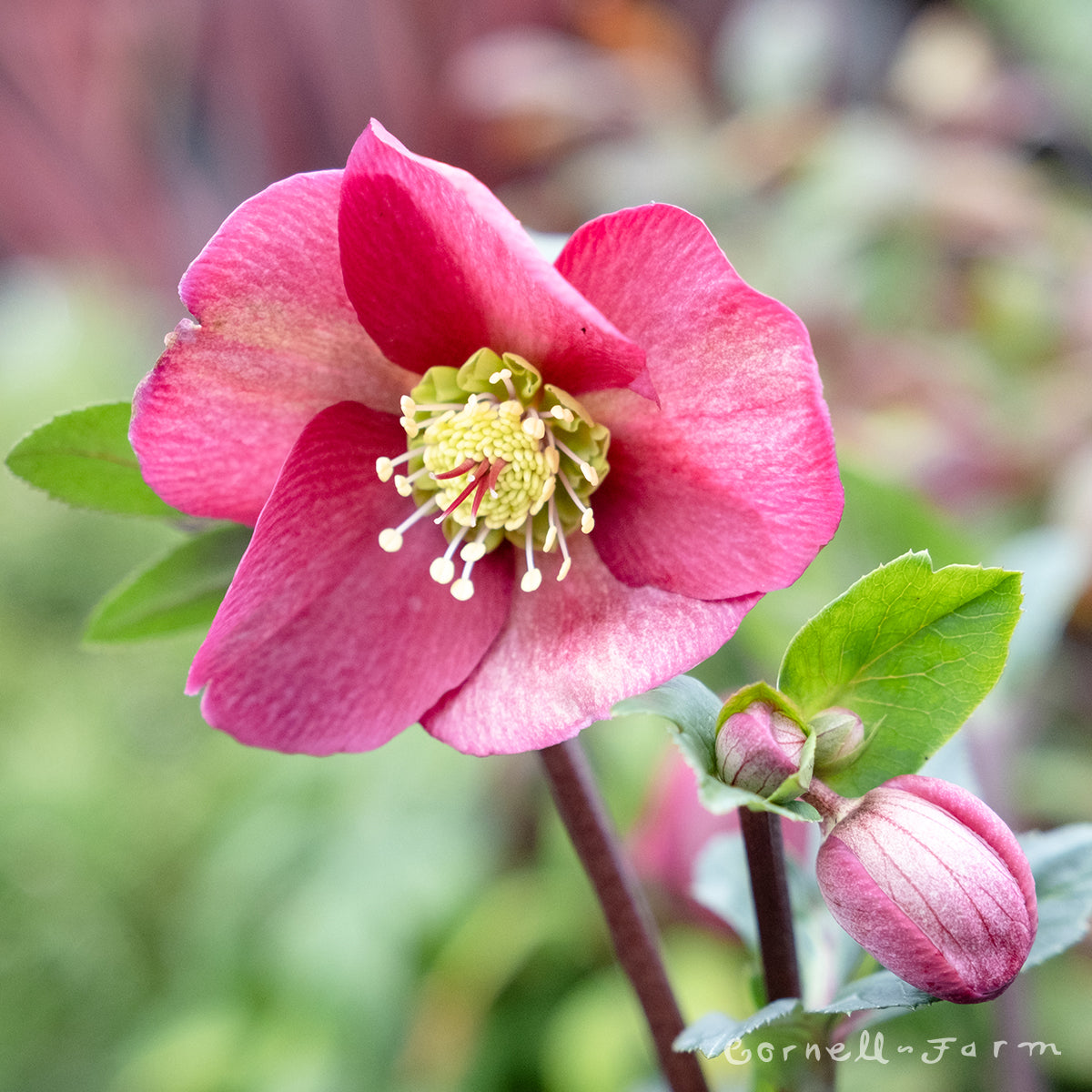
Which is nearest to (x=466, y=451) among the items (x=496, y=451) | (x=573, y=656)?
(x=496, y=451)

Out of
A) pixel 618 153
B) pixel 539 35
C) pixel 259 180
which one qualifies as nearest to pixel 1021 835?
pixel 618 153

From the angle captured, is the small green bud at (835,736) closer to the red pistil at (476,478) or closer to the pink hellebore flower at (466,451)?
the pink hellebore flower at (466,451)

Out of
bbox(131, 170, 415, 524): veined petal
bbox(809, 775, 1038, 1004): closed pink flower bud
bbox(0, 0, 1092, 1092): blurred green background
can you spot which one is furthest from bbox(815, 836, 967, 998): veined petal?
bbox(131, 170, 415, 524): veined petal

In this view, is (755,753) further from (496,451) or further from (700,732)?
(496,451)

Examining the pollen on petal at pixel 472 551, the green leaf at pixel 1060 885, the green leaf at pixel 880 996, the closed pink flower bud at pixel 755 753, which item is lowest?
the green leaf at pixel 1060 885

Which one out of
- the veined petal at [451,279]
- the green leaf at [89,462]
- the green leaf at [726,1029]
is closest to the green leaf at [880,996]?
the green leaf at [726,1029]

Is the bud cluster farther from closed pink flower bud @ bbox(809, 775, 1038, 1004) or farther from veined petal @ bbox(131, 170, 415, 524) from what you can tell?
veined petal @ bbox(131, 170, 415, 524)

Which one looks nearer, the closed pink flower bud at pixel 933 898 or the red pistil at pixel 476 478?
the closed pink flower bud at pixel 933 898
